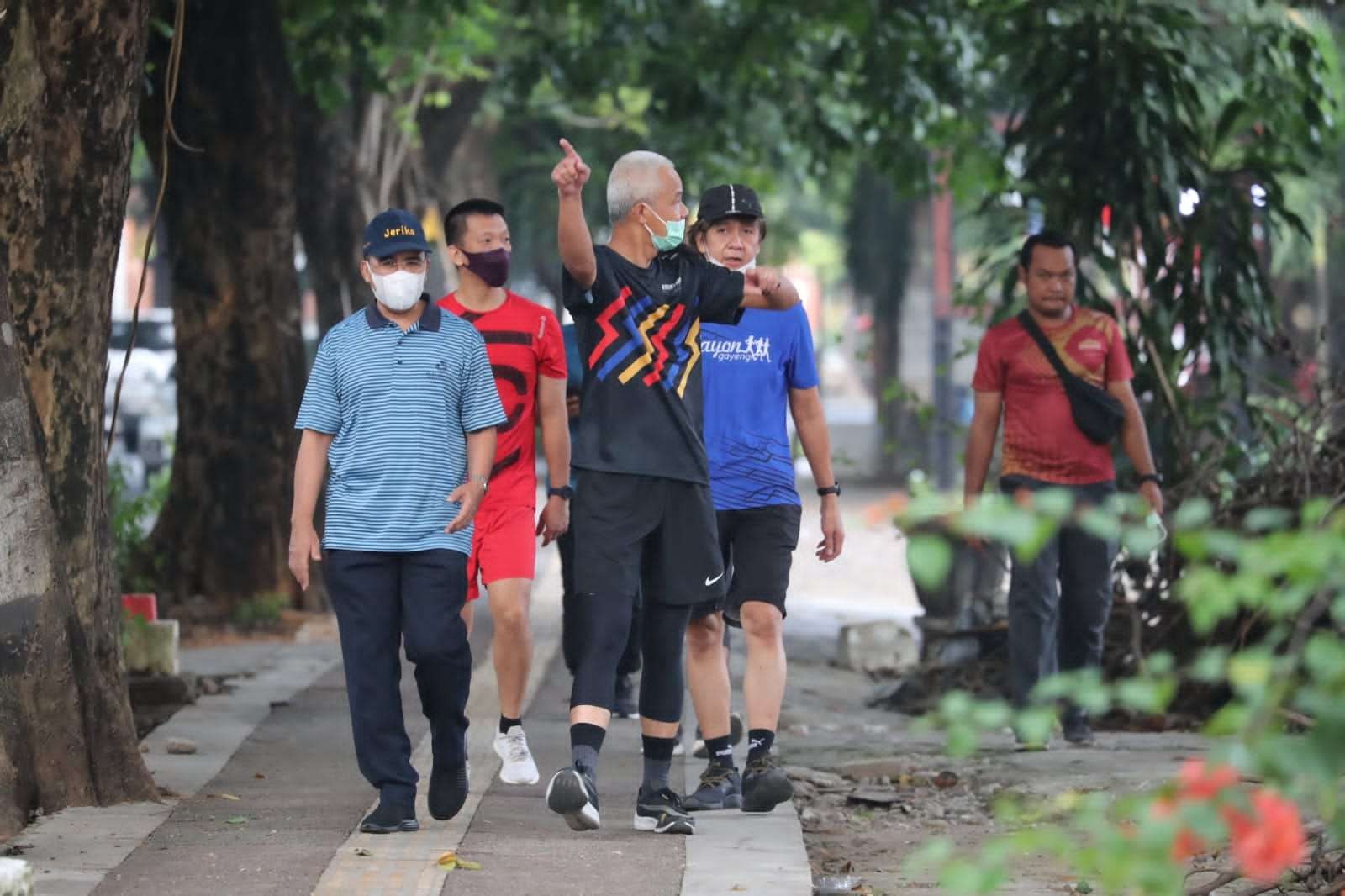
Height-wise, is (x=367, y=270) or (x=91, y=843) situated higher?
(x=367, y=270)

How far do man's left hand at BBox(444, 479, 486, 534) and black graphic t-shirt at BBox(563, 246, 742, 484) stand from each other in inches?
11.6

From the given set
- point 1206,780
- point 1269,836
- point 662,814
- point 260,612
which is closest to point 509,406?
point 662,814

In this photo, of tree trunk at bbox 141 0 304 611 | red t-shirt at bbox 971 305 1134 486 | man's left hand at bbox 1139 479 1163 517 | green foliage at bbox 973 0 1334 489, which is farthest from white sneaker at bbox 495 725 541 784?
tree trunk at bbox 141 0 304 611

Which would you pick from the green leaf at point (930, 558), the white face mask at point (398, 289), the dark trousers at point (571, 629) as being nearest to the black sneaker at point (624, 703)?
the dark trousers at point (571, 629)

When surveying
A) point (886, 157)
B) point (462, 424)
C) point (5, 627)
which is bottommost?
point (5, 627)

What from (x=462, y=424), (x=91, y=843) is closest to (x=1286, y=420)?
(x=462, y=424)

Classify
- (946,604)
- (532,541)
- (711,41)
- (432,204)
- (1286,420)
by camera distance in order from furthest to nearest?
(432,204) → (711,41) → (946,604) → (1286,420) → (532,541)

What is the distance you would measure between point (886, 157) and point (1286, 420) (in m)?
8.08

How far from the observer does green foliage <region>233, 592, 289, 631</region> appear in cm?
1296

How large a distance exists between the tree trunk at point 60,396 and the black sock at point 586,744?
1438mm

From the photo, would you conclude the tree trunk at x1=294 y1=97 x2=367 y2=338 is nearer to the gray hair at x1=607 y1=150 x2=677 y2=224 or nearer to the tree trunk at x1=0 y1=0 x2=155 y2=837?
the tree trunk at x1=0 y1=0 x2=155 y2=837

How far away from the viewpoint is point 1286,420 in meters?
9.98

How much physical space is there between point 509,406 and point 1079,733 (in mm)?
2938

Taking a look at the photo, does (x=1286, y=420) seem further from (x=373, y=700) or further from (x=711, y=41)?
(x=711, y=41)
